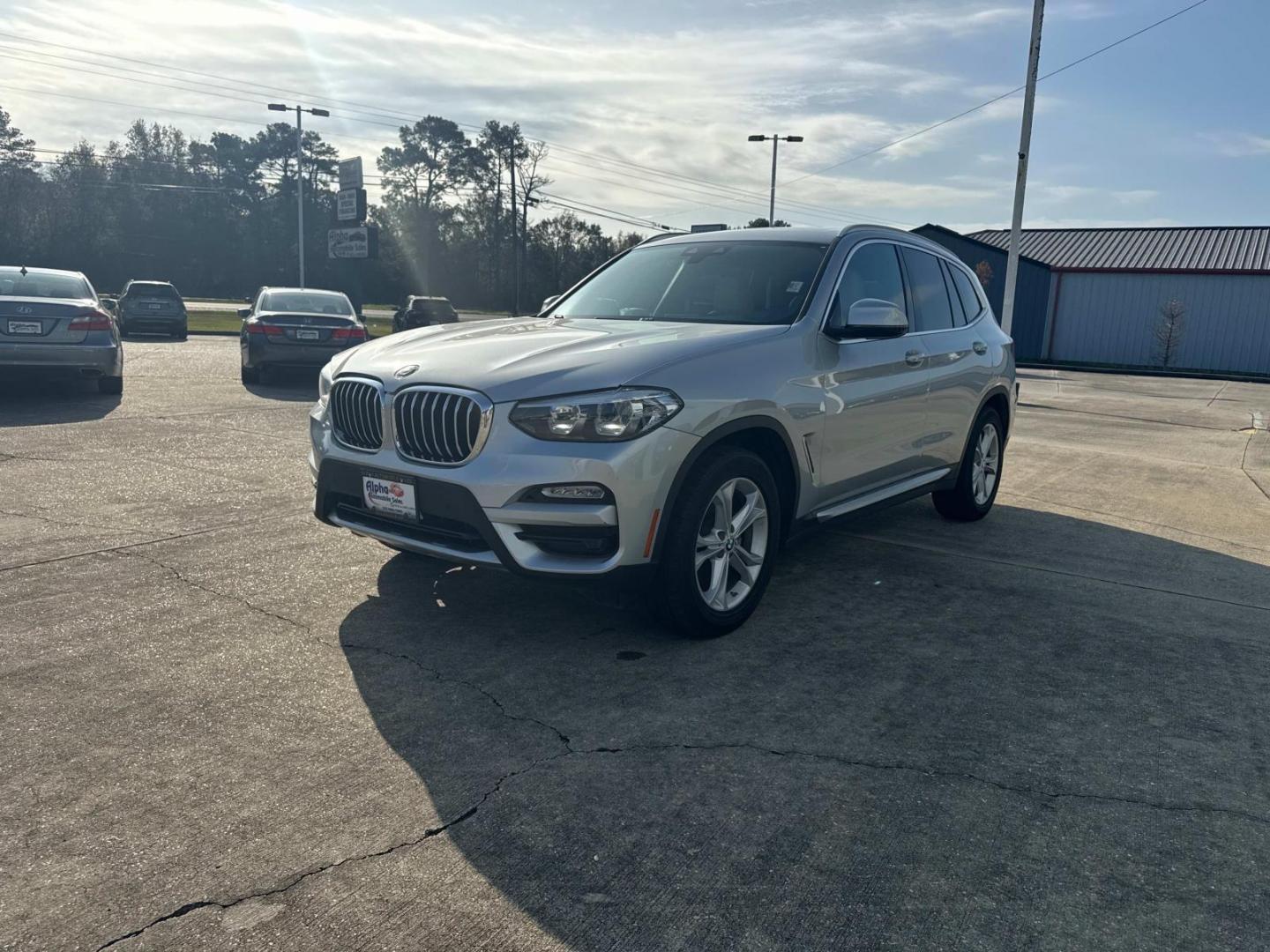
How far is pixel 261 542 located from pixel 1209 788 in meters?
4.63

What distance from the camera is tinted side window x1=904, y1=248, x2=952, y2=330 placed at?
5.98m

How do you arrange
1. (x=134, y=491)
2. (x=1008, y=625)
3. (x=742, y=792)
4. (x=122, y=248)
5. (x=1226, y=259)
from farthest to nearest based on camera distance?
(x=122, y=248)
(x=1226, y=259)
(x=134, y=491)
(x=1008, y=625)
(x=742, y=792)

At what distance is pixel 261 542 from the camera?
5566 millimetres

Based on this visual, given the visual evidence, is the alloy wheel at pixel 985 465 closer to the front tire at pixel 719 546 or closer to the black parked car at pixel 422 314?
the front tire at pixel 719 546

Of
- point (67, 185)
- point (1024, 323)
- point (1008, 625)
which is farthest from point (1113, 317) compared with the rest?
point (67, 185)

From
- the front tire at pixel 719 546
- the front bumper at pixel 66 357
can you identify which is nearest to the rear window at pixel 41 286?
the front bumper at pixel 66 357

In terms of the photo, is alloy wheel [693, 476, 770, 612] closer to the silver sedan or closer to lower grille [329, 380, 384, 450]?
lower grille [329, 380, 384, 450]

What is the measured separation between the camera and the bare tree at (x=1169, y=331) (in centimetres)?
4003

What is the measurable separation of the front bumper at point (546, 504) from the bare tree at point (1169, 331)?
139 ft

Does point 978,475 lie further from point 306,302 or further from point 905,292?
point 306,302

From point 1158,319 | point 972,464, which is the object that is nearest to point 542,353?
point 972,464

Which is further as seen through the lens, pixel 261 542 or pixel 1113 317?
pixel 1113 317

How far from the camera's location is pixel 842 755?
3307 mm

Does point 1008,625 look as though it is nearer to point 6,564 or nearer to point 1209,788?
point 1209,788
